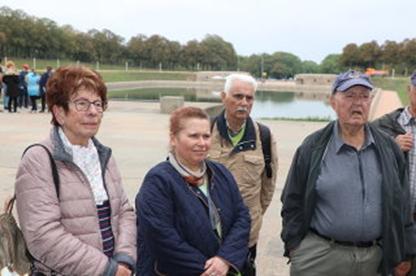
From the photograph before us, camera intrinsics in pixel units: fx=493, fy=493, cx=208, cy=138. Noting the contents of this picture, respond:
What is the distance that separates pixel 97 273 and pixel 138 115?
51.0 ft

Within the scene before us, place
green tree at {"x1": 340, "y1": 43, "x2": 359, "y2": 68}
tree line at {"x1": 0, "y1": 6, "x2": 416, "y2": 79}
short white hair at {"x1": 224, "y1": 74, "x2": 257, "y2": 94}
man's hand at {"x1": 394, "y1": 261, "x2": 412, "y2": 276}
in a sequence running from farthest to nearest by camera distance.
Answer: green tree at {"x1": 340, "y1": 43, "x2": 359, "y2": 68} < tree line at {"x1": 0, "y1": 6, "x2": 416, "y2": 79} < short white hair at {"x1": 224, "y1": 74, "x2": 257, "y2": 94} < man's hand at {"x1": 394, "y1": 261, "x2": 412, "y2": 276}

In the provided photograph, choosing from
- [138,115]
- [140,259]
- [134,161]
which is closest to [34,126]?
[138,115]

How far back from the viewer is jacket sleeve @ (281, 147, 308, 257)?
9.73 ft

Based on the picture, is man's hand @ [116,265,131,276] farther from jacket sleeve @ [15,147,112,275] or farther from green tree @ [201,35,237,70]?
green tree @ [201,35,237,70]

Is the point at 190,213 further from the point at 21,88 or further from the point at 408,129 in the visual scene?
the point at 21,88

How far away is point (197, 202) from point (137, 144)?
352 inches

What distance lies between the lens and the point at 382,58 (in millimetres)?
74562

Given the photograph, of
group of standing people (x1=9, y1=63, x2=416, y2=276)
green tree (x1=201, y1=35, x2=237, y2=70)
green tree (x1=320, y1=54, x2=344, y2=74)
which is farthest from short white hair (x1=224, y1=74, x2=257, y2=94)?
green tree (x1=320, y1=54, x2=344, y2=74)

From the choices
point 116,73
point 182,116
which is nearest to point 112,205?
point 182,116

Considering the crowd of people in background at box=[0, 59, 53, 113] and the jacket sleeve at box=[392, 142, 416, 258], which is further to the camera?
the crowd of people in background at box=[0, 59, 53, 113]

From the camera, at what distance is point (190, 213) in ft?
8.63

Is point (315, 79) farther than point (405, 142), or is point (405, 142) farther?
point (315, 79)

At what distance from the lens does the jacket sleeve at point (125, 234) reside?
2525 millimetres

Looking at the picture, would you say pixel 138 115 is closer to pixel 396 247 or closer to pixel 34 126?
pixel 34 126
